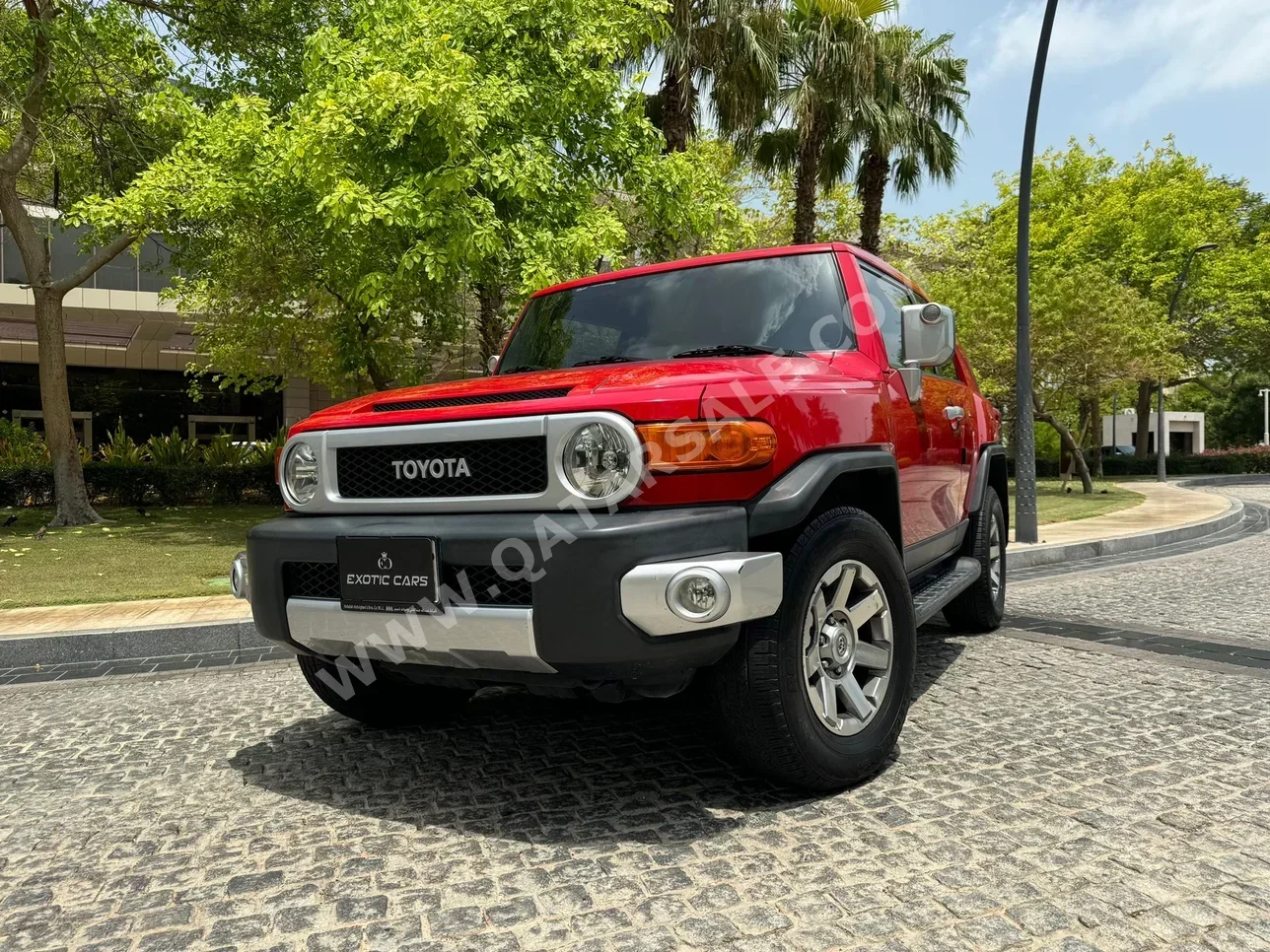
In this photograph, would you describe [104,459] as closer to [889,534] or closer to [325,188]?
[325,188]

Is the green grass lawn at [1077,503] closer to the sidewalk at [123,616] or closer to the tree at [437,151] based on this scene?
the tree at [437,151]

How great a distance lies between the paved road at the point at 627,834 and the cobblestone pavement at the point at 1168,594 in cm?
207

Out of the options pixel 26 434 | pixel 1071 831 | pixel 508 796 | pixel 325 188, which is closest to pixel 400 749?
pixel 508 796

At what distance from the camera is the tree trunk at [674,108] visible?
14164 mm

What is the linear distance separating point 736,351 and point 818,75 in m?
A: 13.9

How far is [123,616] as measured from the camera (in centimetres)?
658

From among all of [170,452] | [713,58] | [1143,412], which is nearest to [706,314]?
[713,58]

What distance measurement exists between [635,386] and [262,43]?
43.6 feet

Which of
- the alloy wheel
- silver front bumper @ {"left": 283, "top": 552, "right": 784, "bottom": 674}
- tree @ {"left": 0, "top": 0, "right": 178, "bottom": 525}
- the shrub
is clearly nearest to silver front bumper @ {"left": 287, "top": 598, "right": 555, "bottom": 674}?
silver front bumper @ {"left": 283, "top": 552, "right": 784, "bottom": 674}

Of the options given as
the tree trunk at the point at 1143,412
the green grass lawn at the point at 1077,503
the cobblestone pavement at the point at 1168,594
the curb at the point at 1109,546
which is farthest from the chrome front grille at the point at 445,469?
the tree trunk at the point at 1143,412

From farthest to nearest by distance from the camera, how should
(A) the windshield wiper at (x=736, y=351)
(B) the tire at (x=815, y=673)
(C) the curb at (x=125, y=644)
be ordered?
1. (C) the curb at (x=125, y=644)
2. (A) the windshield wiper at (x=736, y=351)
3. (B) the tire at (x=815, y=673)

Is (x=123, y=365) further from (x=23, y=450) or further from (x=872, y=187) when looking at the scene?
(x=872, y=187)

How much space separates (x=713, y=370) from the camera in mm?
2867

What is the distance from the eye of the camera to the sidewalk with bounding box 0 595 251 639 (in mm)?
6129
